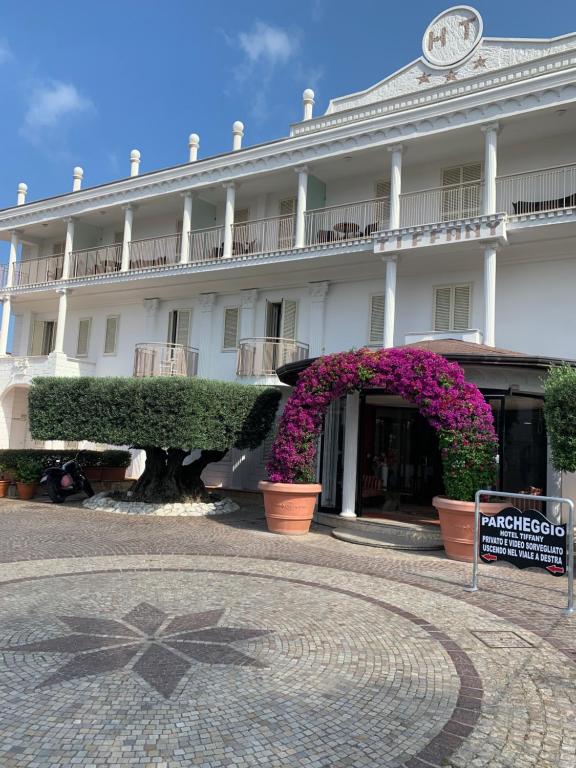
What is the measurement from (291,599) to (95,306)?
1978cm

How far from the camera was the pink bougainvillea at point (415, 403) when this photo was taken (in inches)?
384

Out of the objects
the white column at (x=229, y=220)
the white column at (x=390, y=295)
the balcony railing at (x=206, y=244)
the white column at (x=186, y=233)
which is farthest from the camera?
the balcony railing at (x=206, y=244)

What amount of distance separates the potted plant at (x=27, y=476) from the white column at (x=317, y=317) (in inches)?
335

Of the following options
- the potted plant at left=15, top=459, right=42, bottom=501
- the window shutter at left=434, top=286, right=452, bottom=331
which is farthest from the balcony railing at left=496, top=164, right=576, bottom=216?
the potted plant at left=15, top=459, right=42, bottom=501

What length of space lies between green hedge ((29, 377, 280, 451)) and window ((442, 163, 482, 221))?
7.22 metres

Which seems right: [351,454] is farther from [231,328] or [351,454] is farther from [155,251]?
[155,251]

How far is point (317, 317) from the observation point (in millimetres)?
18406

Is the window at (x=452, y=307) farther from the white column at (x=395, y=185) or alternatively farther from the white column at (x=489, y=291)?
the white column at (x=395, y=185)

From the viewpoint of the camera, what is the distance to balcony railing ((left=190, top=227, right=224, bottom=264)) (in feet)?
66.0

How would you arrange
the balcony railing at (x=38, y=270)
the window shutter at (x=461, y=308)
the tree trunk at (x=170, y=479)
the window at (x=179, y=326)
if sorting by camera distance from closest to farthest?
the tree trunk at (x=170, y=479), the window shutter at (x=461, y=308), the window at (x=179, y=326), the balcony railing at (x=38, y=270)

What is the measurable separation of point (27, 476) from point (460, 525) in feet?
36.8

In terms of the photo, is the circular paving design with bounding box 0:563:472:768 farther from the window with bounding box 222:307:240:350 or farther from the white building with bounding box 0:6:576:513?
the window with bounding box 222:307:240:350

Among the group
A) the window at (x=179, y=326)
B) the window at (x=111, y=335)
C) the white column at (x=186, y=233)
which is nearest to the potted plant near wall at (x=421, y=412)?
the white column at (x=186, y=233)

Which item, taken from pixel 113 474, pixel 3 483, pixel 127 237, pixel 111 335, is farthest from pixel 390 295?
pixel 111 335
